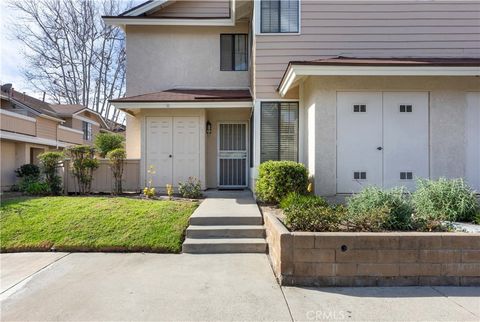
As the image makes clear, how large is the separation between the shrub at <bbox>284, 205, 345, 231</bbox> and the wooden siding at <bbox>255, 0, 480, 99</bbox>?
455 cm

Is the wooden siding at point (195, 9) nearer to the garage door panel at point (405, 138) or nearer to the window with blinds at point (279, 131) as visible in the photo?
the window with blinds at point (279, 131)

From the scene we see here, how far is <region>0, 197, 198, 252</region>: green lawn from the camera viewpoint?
567 cm

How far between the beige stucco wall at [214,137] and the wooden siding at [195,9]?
405 centimetres

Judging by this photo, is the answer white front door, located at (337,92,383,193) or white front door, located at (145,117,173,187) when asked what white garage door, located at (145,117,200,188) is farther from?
white front door, located at (337,92,383,193)

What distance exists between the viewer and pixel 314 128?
7.22 metres

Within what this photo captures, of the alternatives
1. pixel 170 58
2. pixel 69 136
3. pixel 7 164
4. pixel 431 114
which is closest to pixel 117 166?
pixel 170 58

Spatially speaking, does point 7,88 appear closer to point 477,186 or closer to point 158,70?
point 158,70

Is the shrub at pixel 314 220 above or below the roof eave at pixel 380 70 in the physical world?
below

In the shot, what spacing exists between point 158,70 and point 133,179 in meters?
4.48

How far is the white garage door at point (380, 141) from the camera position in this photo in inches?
286

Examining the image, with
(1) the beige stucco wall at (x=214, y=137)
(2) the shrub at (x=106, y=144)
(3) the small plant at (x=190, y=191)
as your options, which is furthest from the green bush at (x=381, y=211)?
(2) the shrub at (x=106, y=144)

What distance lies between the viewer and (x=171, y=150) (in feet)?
33.1


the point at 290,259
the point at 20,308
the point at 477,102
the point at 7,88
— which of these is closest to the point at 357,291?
the point at 290,259

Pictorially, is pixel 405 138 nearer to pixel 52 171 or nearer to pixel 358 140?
pixel 358 140
